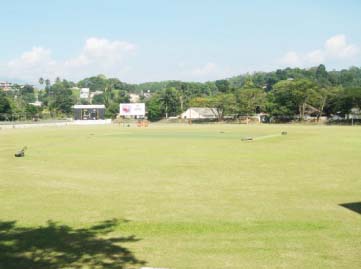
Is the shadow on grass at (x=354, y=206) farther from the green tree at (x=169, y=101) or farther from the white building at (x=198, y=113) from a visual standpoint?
the green tree at (x=169, y=101)

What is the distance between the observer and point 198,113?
139250 millimetres

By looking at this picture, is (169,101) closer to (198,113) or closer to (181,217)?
(198,113)

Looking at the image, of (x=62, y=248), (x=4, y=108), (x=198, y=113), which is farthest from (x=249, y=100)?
(x=62, y=248)

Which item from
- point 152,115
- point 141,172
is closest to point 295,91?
point 152,115

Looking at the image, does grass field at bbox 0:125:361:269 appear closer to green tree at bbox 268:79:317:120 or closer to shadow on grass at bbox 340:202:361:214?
shadow on grass at bbox 340:202:361:214

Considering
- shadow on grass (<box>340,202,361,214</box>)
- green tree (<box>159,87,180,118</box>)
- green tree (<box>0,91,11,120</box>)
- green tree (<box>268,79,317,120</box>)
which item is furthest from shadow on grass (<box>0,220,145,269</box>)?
green tree (<box>159,87,180,118</box>)

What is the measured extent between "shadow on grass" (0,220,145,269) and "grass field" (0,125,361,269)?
0.7 inches

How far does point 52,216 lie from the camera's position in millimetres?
11273

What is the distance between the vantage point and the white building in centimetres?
13496

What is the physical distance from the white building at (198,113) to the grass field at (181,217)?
113588 millimetres

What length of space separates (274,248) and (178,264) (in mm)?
1949

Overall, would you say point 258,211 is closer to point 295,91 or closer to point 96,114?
point 295,91

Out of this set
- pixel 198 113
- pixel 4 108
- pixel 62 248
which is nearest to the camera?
pixel 62 248

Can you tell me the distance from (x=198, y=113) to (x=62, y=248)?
13126cm
